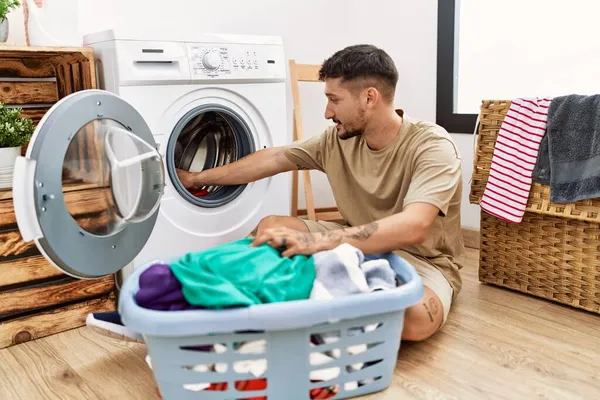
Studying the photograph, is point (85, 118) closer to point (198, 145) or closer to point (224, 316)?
point (224, 316)

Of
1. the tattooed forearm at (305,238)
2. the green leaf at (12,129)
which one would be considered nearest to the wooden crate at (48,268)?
the green leaf at (12,129)

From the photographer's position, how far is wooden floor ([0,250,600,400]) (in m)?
1.32

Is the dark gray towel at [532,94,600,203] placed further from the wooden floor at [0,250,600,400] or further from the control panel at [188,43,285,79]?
the control panel at [188,43,285,79]

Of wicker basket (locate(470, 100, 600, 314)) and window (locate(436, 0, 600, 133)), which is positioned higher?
window (locate(436, 0, 600, 133))

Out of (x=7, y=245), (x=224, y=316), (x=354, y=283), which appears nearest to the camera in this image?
(x=224, y=316)

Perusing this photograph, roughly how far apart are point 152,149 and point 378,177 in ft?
2.27

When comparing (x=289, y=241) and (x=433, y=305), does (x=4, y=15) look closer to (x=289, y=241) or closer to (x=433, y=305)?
(x=289, y=241)

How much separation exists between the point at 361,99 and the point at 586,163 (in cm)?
70

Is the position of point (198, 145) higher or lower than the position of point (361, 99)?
lower

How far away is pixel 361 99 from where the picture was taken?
1694 millimetres

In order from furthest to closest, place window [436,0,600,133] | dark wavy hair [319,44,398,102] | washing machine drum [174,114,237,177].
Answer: window [436,0,600,133], washing machine drum [174,114,237,177], dark wavy hair [319,44,398,102]

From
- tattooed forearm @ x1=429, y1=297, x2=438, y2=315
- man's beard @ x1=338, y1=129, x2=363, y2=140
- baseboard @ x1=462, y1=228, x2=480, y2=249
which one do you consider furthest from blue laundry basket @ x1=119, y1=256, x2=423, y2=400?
baseboard @ x1=462, y1=228, x2=480, y2=249

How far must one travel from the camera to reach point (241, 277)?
1.18m

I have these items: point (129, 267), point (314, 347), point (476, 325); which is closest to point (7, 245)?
point (129, 267)
